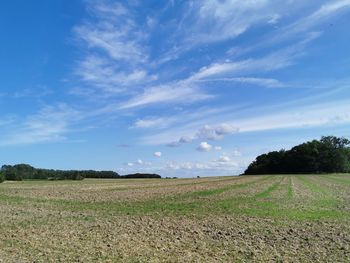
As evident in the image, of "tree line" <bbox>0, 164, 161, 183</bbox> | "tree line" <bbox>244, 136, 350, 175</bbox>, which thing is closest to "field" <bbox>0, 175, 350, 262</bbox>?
"tree line" <bbox>0, 164, 161, 183</bbox>

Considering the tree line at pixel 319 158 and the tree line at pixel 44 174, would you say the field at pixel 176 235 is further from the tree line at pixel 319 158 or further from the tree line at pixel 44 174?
the tree line at pixel 319 158

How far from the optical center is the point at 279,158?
199875 millimetres

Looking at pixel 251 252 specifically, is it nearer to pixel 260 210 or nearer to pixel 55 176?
pixel 260 210

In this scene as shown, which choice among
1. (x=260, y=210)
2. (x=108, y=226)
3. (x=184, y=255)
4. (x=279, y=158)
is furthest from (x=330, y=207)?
(x=279, y=158)

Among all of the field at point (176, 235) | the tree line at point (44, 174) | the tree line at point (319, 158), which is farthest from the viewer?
the tree line at point (319, 158)

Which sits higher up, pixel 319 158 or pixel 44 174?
pixel 319 158

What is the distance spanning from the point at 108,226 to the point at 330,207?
16.3m

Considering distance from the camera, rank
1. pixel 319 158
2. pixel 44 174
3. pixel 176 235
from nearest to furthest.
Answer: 1. pixel 176 235
2. pixel 44 174
3. pixel 319 158

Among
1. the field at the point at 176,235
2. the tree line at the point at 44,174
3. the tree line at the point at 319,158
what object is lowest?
the field at the point at 176,235

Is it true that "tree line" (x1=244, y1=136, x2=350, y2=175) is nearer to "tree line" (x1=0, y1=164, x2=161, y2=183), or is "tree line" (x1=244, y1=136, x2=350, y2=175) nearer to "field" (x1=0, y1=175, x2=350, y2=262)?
"tree line" (x1=0, y1=164, x2=161, y2=183)

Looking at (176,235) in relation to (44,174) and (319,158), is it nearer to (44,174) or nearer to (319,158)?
(44,174)

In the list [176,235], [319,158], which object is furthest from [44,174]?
[319,158]

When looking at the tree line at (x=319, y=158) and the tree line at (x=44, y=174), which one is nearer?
the tree line at (x=44, y=174)

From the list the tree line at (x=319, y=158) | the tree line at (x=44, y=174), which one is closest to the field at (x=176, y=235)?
the tree line at (x=44, y=174)
